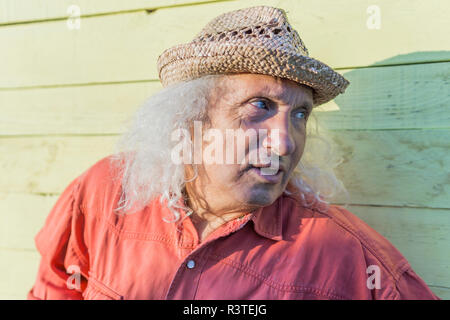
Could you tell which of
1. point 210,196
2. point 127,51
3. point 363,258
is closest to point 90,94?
point 127,51

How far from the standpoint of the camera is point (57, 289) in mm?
1649

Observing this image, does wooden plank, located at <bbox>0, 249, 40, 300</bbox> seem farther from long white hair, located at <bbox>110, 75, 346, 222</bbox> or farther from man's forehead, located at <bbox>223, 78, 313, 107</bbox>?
man's forehead, located at <bbox>223, 78, 313, 107</bbox>

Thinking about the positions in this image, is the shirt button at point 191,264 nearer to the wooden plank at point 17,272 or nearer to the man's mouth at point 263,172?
the man's mouth at point 263,172

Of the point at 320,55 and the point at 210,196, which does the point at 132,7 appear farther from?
the point at 210,196

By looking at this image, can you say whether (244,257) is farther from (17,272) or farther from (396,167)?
(17,272)

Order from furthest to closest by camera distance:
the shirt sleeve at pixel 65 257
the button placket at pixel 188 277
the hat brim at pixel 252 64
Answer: the shirt sleeve at pixel 65 257, the button placket at pixel 188 277, the hat brim at pixel 252 64

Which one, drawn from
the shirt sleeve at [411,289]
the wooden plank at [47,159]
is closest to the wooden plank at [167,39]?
the wooden plank at [47,159]

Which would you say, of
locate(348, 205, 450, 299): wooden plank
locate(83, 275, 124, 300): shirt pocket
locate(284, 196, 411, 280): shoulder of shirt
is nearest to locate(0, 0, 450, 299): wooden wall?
locate(348, 205, 450, 299): wooden plank

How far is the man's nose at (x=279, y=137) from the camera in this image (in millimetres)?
1330

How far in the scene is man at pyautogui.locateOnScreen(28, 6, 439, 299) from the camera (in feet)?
4.38

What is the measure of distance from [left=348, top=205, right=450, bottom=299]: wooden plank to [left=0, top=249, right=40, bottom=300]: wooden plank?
5.34 ft

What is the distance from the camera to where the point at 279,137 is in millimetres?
1337

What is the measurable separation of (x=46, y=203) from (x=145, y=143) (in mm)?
790

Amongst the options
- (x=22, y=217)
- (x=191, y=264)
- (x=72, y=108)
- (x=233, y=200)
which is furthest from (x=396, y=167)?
(x=22, y=217)
